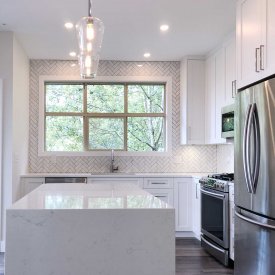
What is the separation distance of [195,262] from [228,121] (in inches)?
66.5

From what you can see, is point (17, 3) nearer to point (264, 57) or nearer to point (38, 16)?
point (38, 16)

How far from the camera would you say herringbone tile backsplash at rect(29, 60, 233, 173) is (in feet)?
19.2

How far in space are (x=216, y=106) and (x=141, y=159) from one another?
151cm

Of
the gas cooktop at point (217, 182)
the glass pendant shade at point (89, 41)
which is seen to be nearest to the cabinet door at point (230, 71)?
the gas cooktop at point (217, 182)

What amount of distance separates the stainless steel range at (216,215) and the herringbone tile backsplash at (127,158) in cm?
116

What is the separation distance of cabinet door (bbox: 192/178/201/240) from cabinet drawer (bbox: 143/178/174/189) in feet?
1.12

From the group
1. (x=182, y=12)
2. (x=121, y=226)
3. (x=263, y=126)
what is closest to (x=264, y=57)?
(x=263, y=126)

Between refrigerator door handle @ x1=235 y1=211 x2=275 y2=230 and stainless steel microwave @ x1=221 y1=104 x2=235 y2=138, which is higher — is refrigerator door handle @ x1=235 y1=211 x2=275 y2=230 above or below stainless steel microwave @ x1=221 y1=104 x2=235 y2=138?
below

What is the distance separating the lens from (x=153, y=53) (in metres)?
5.50

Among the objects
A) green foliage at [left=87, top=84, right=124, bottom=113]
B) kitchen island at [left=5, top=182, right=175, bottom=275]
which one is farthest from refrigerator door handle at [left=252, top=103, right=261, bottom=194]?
green foliage at [left=87, top=84, right=124, bottom=113]

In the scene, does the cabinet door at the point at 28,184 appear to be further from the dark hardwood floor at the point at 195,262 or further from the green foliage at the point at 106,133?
the green foliage at the point at 106,133

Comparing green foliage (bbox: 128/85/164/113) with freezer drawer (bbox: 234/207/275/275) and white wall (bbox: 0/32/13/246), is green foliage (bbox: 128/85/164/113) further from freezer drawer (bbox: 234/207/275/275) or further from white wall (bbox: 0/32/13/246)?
freezer drawer (bbox: 234/207/275/275)

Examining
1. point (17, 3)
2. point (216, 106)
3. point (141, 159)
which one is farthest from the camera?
point (141, 159)

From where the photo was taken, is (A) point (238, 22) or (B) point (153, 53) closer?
(A) point (238, 22)
